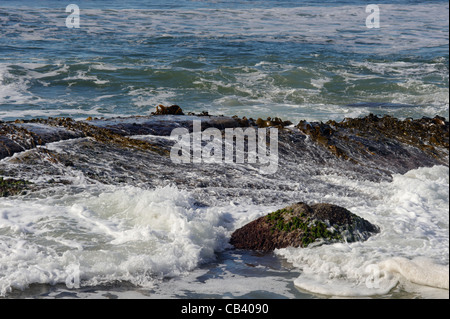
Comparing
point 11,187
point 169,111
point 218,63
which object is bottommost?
point 11,187

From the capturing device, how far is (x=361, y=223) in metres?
5.20

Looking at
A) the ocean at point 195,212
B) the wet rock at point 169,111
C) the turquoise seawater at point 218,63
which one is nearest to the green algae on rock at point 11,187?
the ocean at point 195,212

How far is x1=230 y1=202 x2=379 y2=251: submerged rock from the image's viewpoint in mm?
5019

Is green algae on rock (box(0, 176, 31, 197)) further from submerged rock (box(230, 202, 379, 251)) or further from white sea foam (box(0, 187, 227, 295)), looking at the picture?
submerged rock (box(230, 202, 379, 251))

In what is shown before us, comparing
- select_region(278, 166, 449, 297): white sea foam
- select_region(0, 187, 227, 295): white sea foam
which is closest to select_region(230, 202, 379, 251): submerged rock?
select_region(278, 166, 449, 297): white sea foam

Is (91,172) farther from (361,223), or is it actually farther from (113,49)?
(113,49)

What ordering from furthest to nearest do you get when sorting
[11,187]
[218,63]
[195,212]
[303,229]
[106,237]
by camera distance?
[218,63]
[11,187]
[195,212]
[106,237]
[303,229]

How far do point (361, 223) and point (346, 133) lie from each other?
10.3 feet

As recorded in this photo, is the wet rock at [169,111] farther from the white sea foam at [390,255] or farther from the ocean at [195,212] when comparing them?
the white sea foam at [390,255]

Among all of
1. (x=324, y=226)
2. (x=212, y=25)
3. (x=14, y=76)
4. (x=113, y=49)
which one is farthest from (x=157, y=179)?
(x=212, y=25)

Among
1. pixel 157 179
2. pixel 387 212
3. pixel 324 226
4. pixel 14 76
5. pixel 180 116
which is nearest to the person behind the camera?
pixel 324 226

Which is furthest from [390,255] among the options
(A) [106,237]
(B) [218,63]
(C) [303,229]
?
(B) [218,63]

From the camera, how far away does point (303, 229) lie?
16.7 feet

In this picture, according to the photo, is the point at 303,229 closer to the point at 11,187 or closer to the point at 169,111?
the point at 11,187
